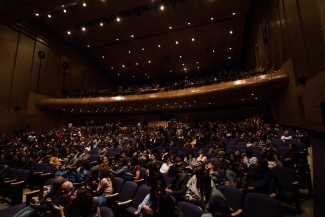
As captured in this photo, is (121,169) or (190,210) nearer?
(190,210)

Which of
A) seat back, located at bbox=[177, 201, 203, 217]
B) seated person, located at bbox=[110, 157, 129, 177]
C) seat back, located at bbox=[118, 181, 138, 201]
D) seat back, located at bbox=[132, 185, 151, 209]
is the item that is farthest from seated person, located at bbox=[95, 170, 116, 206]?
seat back, located at bbox=[177, 201, 203, 217]

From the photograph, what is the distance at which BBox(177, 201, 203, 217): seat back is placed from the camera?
1930mm

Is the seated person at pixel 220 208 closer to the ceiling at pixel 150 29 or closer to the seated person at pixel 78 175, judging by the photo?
the seated person at pixel 78 175

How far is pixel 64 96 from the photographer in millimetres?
16562

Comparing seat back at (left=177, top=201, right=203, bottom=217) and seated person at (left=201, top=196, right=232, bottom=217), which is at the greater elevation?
seated person at (left=201, top=196, right=232, bottom=217)

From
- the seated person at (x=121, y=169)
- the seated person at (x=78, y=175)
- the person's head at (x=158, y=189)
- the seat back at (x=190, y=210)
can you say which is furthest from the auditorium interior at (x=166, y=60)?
the person's head at (x=158, y=189)

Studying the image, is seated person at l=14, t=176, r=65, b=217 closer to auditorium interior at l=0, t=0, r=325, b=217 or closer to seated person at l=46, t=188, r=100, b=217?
seated person at l=46, t=188, r=100, b=217

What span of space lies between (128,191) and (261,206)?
192cm

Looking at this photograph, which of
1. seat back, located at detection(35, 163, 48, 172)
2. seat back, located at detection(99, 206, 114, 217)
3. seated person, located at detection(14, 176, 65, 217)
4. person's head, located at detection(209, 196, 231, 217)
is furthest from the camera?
seat back, located at detection(35, 163, 48, 172)

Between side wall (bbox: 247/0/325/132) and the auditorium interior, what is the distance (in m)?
0.04

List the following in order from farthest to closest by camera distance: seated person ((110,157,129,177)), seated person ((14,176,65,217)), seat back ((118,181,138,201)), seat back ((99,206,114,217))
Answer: seated person ((110,157,129,177))
seat back ((118,181,138,201))
seated person ((14,176,65,217))
seat back ((99,206,114,217))

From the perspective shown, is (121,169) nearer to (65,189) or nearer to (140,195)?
(140,195)

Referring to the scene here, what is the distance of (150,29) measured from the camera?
14250mm

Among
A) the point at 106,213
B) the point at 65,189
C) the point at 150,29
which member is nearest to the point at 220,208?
the point at 106,213
